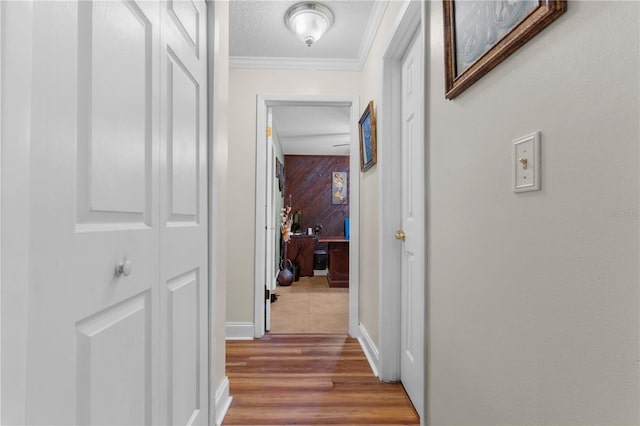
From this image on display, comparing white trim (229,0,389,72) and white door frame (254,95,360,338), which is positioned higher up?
white trim (229,0,389,72)

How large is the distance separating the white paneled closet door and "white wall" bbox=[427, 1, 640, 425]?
3.01ft

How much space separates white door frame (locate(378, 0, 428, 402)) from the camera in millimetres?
1938

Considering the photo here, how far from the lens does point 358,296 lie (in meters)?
2.72

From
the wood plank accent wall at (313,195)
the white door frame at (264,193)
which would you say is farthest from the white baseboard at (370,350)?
the wood plank accent wall at (313,195)

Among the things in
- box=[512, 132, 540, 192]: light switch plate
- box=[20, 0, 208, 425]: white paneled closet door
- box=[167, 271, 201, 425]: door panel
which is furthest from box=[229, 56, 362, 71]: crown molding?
box=[512, 132, 540, 192]: light switch plate

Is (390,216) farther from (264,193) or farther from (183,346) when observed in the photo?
(183,346)

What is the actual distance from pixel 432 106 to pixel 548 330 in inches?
34.5

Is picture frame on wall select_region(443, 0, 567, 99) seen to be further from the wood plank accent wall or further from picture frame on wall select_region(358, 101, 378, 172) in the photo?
the wood plank accent wall

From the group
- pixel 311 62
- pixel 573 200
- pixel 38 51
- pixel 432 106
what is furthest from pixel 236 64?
pixel 573 200

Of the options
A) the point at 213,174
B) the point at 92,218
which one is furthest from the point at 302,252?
the point at 92,218

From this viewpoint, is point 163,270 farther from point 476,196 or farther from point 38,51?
point 476,196

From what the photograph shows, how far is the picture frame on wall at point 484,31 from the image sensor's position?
A: 2.20ft

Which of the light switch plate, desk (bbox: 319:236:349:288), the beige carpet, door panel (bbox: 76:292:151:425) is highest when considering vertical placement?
the light switch plate

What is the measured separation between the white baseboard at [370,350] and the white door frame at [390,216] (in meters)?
0.10
